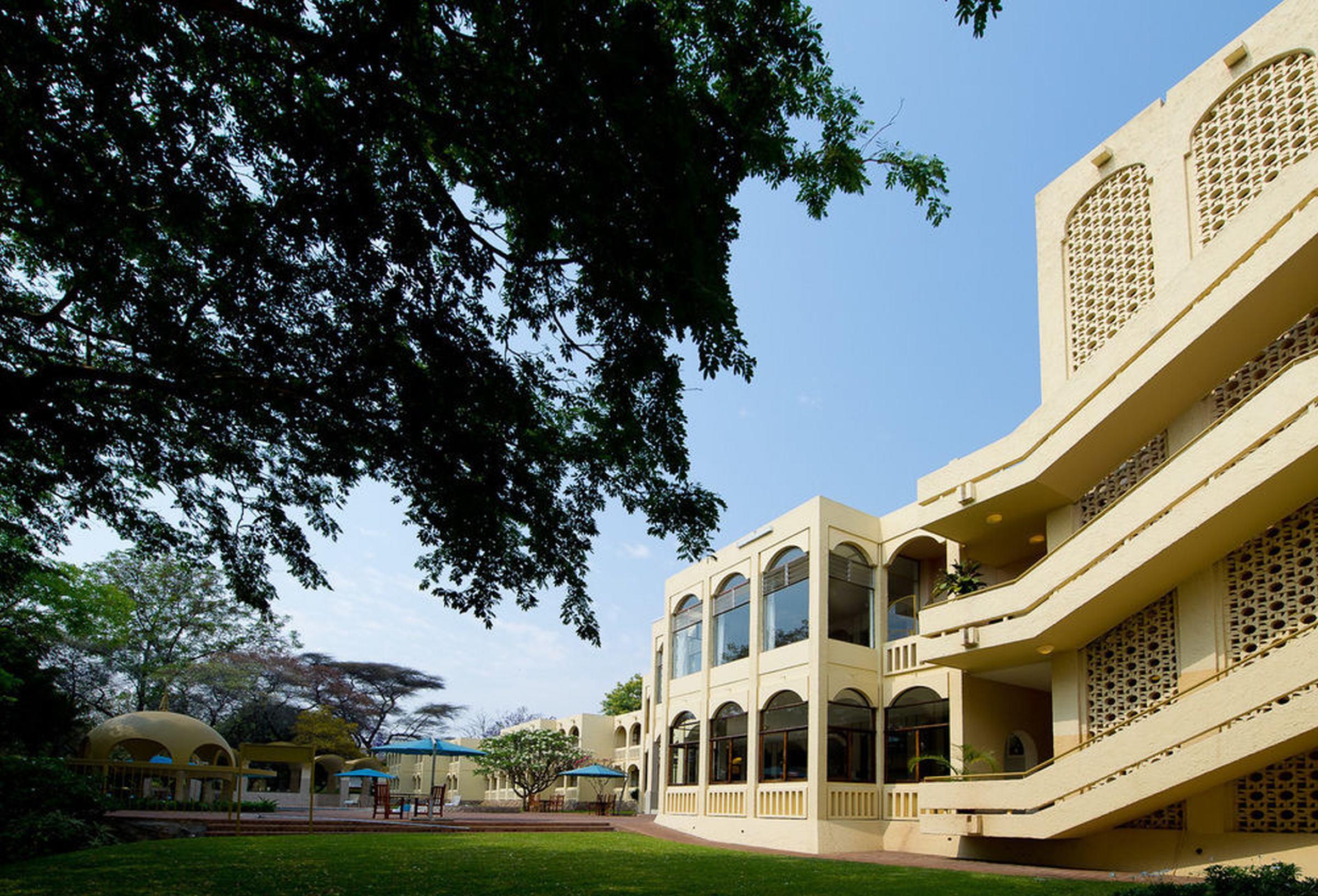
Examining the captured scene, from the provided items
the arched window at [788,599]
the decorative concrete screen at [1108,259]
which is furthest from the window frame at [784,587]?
the decorative concrete screen at [1108,259]

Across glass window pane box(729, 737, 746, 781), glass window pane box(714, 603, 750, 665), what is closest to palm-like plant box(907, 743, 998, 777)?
glass window pane box(729, 737, 746, 781)

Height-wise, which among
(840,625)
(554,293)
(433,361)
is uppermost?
(554,293)

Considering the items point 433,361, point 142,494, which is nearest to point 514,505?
point 433,361

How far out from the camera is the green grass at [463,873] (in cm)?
1009

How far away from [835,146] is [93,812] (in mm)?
17994

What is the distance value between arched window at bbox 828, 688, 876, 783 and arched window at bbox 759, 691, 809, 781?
592mm

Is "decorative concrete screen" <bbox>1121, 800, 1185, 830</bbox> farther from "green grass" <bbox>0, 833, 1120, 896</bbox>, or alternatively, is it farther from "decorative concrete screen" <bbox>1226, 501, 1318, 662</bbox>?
"green grass" <bbox>0, 833, 1120, 896</bbox>

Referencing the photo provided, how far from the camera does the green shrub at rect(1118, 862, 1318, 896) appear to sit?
7094 millimetres

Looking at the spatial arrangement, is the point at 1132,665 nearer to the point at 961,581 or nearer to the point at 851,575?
the point at 961,581

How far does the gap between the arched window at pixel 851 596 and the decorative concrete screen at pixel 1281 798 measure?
8971 millimetres

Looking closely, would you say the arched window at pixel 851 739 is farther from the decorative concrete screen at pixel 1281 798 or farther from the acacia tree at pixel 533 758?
the acacia tree at pixel 533 758

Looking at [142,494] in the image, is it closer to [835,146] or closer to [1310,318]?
[835,146]

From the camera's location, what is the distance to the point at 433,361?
8016 millimetres

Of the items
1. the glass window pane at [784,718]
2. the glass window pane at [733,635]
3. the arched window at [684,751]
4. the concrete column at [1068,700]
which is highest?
the glass window pane at [733,635]
